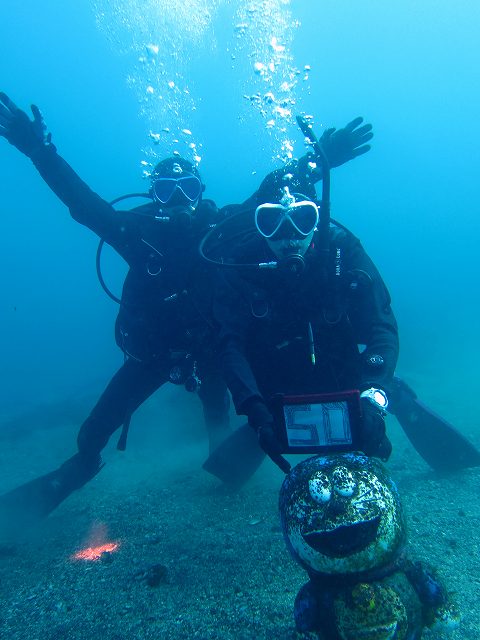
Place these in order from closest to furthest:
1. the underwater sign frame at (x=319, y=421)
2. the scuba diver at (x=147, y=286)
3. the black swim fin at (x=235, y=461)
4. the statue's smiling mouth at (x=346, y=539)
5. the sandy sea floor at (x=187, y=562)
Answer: the statue's smiling mouth at (x=346, y=539), the underwater sign frame at (x=319, y=421), the sandy sea floor at (x=187, y=562), the scuba diver at (x=147, y=286), the black swim fin at (x=235, y=461)

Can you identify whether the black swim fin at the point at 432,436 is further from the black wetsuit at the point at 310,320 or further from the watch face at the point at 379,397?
the watch face at the point at 379,397

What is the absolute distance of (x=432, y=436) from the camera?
6.13m

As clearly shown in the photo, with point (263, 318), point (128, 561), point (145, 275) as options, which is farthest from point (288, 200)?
point (128, 561)

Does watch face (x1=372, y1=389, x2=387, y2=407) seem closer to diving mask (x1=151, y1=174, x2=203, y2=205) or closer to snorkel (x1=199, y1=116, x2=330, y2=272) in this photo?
snorkel (x1=199, y1=116, x2=330, y2=272)

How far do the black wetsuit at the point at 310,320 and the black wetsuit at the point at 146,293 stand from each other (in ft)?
4.48

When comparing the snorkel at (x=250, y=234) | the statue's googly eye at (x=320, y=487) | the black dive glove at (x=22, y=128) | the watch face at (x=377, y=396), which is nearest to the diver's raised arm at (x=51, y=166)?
the black dive glove at (x=22, y=128)

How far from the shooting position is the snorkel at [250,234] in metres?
3.98

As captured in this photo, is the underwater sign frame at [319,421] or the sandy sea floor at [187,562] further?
the sandy sea floor at [187,562]

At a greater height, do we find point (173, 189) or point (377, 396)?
point (173, 189)

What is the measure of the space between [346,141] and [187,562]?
6.27m

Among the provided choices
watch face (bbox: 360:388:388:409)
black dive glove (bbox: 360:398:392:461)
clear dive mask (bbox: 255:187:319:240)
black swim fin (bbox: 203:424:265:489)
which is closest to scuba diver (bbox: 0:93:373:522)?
black swim fin (bbox: 203:424:265:489)

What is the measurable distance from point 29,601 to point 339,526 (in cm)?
331

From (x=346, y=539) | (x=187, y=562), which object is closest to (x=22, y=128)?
(x=187, y=562)

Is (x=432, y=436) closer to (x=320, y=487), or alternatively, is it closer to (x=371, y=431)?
(x=371, y=431)
